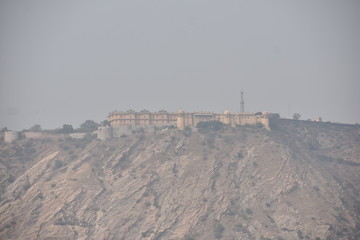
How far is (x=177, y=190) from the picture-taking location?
527 feet

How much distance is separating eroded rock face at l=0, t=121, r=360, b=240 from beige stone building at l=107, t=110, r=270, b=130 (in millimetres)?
5742

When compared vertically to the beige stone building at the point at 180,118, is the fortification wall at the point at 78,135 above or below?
below

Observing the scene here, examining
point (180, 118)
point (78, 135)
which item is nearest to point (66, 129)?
point (78, 135)

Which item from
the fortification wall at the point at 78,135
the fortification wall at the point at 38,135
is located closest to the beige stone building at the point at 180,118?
the fortification wall at the point at 78,135

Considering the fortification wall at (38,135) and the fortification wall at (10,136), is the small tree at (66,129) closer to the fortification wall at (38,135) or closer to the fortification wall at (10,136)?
the fortification wall at (38,135)

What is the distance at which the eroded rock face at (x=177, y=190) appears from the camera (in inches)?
6029

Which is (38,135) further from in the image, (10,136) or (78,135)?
(78,135)

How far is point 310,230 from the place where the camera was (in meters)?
153

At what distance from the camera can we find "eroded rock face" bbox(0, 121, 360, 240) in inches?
6029

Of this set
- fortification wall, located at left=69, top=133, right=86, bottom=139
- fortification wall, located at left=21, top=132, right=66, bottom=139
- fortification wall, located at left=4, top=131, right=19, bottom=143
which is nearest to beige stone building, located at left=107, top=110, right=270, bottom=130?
fortification wall, located at left=69, top=133, right=86, bottom=139

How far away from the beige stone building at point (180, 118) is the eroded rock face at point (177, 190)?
5.74m

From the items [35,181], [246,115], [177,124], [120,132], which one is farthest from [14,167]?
[246,115]

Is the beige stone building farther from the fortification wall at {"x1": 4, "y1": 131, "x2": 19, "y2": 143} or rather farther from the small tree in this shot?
the fortification wall at {"x1": 4, "y1": 131, "x2": 19, "y2": 143}

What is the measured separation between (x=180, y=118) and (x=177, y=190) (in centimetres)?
3006
